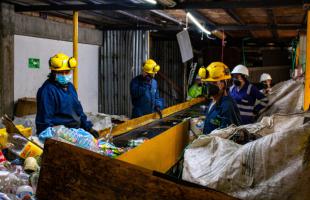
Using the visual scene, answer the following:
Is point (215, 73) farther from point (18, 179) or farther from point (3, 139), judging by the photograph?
point (18, 179)

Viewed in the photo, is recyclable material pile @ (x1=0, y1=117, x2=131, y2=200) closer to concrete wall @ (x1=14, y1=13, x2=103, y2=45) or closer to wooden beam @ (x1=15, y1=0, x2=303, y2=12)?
wooden beam @ (x1=15, y1=0, x2=303, y2=12)

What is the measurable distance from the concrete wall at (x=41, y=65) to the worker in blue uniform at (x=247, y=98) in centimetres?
454

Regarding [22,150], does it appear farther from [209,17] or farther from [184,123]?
[209,17]

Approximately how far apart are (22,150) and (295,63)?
823 cm

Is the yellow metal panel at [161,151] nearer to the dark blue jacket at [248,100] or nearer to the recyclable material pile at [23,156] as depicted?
the recyclable material pile at [23,156]

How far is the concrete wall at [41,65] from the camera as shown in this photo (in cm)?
788

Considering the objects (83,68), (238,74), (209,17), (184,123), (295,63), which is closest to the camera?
(184,123)

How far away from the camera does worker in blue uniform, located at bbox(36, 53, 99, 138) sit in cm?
434

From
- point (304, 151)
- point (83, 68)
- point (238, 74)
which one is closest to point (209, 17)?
point (238, 74)

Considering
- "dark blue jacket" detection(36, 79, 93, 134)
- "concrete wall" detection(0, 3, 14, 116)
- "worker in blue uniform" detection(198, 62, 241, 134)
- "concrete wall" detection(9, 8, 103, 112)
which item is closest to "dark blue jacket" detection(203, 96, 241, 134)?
"worker in blue uniform" detection(198, 62, 241, 134)

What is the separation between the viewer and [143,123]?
5922 mm

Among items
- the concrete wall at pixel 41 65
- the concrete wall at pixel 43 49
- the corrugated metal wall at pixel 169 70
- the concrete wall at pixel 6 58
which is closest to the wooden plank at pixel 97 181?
the concrete wall at pixel 6 58

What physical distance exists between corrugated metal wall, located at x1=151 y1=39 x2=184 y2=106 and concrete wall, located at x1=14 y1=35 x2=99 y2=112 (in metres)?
3.06

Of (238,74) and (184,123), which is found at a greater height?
(238,74)
